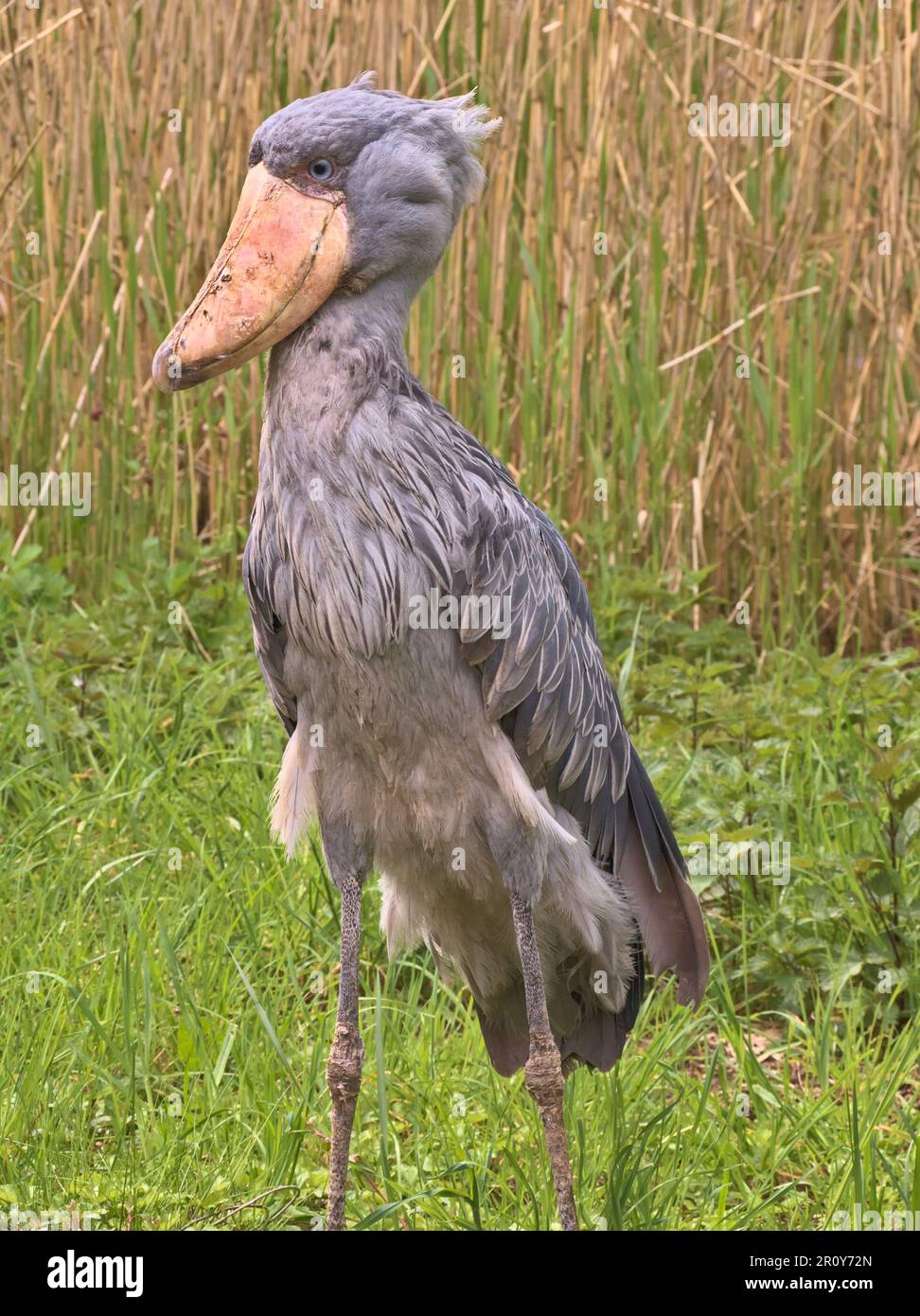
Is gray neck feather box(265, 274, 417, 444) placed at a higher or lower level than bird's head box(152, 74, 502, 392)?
lower

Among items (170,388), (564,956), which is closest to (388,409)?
(170,388)

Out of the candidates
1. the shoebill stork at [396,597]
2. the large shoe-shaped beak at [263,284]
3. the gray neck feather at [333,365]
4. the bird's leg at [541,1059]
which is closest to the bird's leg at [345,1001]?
the shoebill stork at [396,597]

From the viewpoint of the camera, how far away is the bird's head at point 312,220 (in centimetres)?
270

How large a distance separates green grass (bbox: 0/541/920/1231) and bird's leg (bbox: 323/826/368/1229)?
84mm

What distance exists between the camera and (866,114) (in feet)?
18.1

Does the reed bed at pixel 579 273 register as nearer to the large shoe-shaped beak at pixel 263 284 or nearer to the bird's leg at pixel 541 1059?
the bird's leg at pixel 541 1059

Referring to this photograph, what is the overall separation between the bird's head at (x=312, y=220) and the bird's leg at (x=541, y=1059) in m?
1.10

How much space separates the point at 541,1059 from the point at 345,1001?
38 centimetres

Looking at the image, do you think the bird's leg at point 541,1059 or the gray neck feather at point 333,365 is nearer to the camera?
the gray neck feather at point 333,365

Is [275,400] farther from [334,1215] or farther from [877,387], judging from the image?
[877,387]

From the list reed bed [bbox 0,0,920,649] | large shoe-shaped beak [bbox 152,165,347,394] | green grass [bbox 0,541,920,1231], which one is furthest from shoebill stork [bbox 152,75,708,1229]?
reed bed [bbox 0,0,920,649]

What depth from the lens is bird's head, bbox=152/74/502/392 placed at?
2.70 m

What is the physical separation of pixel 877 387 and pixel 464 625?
Result: 3262 millimetres

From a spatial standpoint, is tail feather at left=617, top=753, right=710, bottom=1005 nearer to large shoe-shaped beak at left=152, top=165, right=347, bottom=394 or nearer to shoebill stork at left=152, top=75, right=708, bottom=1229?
shoebill stork at left=152, top=75, right=708, bottom=1229
